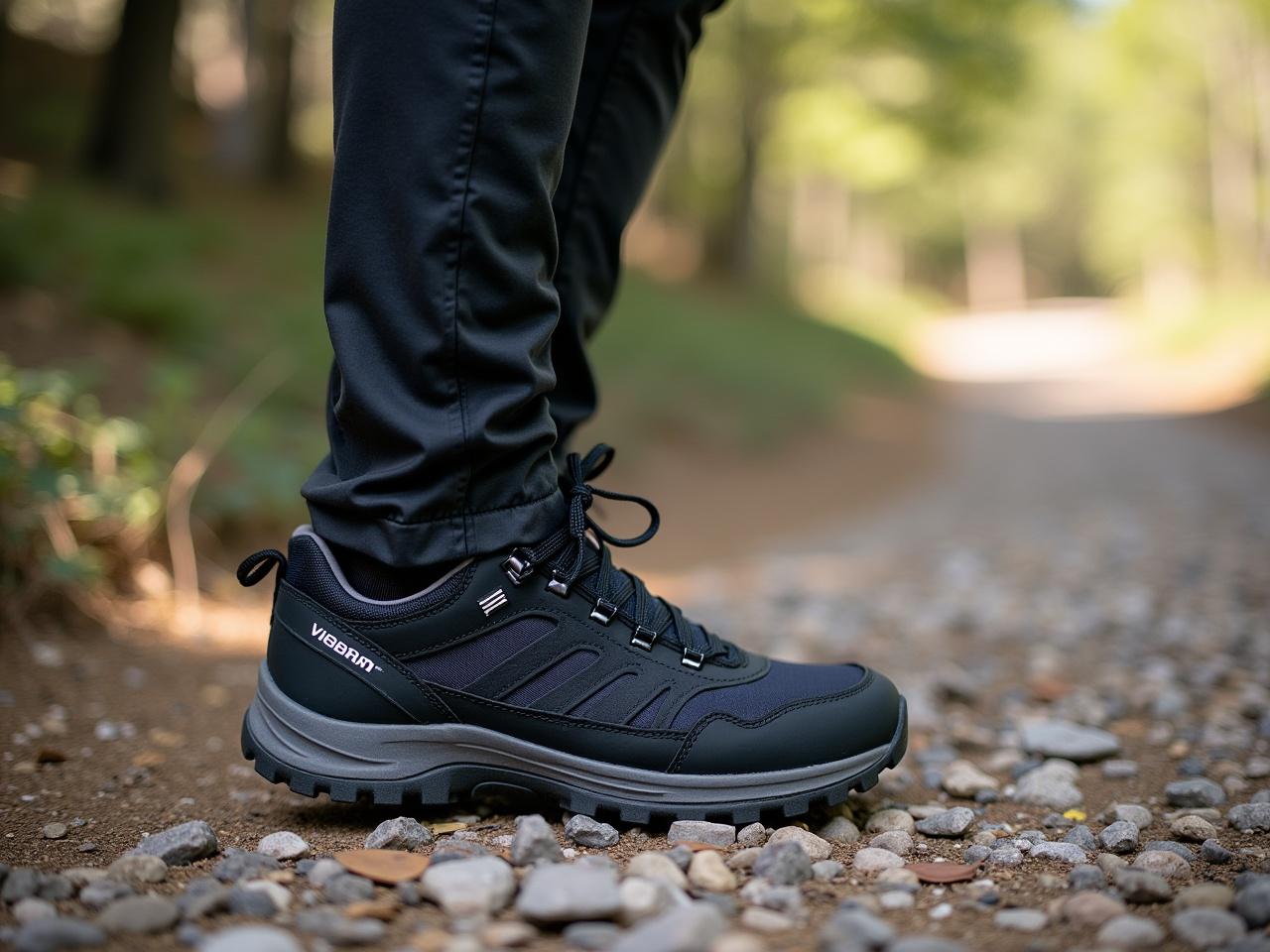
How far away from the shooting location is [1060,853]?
1.12 m

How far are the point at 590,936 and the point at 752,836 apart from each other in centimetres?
34

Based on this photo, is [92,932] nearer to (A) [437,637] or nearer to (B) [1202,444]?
(A) [437,637]

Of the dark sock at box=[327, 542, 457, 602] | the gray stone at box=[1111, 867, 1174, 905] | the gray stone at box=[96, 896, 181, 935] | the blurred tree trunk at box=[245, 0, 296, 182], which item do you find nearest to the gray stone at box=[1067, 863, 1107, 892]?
the gray stone at box=[1111, 867, 1174, 905]

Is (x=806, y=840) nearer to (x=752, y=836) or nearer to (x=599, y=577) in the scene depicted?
(x=752, y=836)

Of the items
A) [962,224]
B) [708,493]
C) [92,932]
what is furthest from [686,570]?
[962,224]

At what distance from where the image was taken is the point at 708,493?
5527 mm

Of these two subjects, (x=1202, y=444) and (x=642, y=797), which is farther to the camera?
(x=1202, y=444)

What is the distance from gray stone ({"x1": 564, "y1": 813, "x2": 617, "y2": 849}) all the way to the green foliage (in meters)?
1.37

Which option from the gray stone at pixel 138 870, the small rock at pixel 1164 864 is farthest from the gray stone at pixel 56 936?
the small rock at pixel 1164 864

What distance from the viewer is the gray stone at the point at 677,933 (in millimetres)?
826

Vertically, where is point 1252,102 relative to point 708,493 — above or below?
above

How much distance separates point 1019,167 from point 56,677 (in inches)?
1171

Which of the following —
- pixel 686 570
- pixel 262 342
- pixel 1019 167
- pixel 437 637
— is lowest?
pixel 686 570

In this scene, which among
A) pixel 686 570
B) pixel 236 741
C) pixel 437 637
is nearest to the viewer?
pixel 437 637
